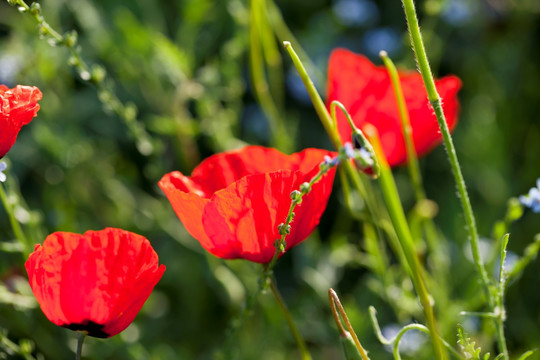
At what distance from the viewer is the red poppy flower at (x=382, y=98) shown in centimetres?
72

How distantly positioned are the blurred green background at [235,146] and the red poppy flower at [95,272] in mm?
188

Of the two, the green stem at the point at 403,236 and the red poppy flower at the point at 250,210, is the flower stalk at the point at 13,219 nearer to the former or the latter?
the red poppy flower at the point at 250,210

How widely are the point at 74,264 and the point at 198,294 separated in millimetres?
622

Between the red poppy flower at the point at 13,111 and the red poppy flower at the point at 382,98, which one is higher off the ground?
the red poppy flower at the point at 13,111

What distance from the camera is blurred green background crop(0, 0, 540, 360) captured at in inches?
37.8

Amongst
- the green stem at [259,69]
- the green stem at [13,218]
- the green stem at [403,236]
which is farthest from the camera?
the green stem at [259,69]

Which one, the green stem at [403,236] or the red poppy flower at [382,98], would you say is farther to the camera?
the red poppy flower at [382,98]

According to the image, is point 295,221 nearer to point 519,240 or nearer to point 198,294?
point 198,294

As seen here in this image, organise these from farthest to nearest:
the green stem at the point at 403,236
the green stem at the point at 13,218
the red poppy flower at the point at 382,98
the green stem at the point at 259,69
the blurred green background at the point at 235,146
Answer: the blurred green background at the point at 235,146, the green stem at the point at 259,69, the red poppy flower at the point at 382,98, the green stem at the point at 13,218, the green stem at the point at 403,236

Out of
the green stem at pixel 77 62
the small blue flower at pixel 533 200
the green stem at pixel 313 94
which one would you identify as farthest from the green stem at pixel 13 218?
the small blue flower at pixel 533 200

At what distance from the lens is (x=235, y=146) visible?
3.34ft

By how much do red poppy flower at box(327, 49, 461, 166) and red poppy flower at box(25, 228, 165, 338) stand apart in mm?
285

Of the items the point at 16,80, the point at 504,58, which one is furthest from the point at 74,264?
the point at 504,58

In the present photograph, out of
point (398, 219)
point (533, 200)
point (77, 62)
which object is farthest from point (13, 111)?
point (533, 200)
